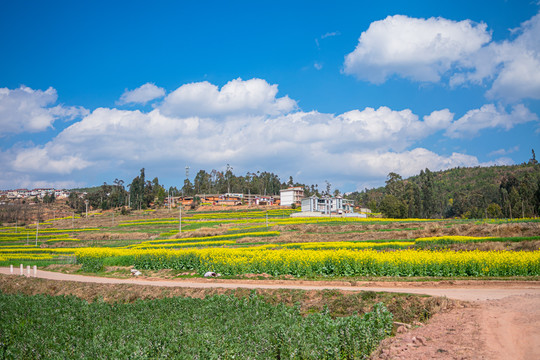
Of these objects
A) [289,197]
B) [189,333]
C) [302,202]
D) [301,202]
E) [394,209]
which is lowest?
[394,209]

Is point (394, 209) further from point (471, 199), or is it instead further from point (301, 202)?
point (471, 199)

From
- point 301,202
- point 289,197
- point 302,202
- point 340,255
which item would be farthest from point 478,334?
point 289,197

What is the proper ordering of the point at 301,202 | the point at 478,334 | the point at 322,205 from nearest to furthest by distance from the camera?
the point at 478,334
the point at 322,205
the point at 301,202

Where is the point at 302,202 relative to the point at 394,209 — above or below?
above

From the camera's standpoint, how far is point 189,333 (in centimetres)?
1041

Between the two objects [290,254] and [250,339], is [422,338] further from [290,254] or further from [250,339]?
[290,254]

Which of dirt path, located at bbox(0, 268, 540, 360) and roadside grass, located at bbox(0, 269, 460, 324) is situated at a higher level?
dirt path, located at bbox(0, 268, 540, 360)

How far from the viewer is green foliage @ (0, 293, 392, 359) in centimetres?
961

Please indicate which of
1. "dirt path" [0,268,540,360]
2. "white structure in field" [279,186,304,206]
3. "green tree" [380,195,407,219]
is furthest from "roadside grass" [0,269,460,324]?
"white structure in field" [279,186,304,206]

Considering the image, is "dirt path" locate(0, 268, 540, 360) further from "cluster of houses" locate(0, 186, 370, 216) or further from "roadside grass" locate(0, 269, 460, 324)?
"cluster of houses" locate(0, 186, 370, 216)

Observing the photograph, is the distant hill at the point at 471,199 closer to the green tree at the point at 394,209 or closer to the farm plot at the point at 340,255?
the green tree at the point at 394,209

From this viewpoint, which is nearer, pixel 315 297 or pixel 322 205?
pixel 315 297

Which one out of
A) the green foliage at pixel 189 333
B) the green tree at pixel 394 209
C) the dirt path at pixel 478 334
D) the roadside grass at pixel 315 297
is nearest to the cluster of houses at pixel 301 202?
the green tree at pixel 394 209

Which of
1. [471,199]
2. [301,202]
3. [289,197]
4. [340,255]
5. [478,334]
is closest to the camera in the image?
[478,334]
